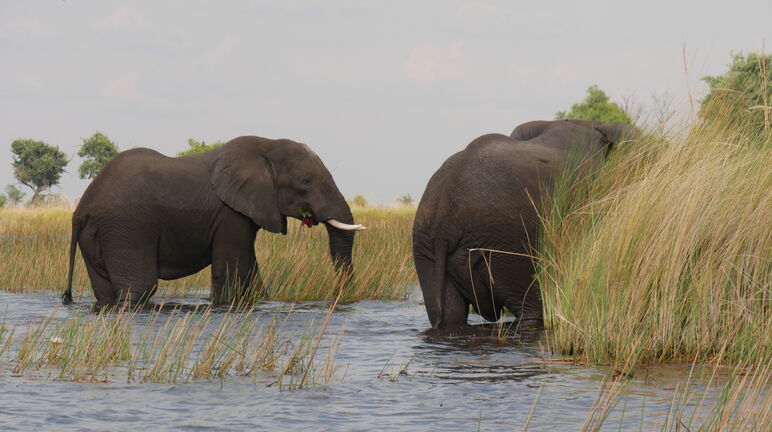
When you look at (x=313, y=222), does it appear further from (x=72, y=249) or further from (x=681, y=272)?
(x=681, y=272)

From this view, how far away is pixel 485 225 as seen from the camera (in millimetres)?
8359

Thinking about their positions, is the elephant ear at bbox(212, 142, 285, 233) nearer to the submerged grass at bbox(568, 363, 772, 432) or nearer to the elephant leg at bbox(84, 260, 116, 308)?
the elephant leg at bbox(84, 260, 116, 308)

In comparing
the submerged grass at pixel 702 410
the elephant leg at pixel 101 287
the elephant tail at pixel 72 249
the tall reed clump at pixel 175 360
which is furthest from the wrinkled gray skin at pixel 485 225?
the elephant tail at pixel 72 249

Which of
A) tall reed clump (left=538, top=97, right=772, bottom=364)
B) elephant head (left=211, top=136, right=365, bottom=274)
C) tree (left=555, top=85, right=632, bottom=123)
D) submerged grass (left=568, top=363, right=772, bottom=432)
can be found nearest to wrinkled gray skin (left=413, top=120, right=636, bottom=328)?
tall reed clump (left=538, top=97, right=772, bottom=364)

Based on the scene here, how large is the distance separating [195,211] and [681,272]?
6.23 metres

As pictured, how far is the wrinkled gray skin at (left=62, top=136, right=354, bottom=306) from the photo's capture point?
1156 centimetres

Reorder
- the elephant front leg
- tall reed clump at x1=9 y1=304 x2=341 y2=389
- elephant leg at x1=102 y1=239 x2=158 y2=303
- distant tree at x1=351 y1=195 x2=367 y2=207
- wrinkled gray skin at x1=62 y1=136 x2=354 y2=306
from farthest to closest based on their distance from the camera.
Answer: distant tree at x1=351 y1=195 x2=367 y2=207 < the elephant front leg < wrinkled gray skin at x1=62 y1=136 x2=354 y2=306 < elephant leg at x1=102 y1=239 x2=158 y2=303 < tall reed clump at x1=9 y1=304 x2=341 y2=389

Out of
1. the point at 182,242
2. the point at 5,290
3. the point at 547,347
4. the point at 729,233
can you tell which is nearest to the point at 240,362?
the point at 547,347

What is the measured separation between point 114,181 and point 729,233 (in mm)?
6763

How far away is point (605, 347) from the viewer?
23.4ft

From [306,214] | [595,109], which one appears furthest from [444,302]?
[595,109]

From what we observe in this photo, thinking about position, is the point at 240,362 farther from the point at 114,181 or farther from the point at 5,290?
the point at 5,290

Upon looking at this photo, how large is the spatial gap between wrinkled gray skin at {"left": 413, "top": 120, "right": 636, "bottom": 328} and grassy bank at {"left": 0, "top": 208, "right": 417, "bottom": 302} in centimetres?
364

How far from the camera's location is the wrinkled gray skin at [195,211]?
11.6 metres
